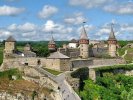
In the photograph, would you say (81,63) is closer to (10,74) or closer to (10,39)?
(10,39)

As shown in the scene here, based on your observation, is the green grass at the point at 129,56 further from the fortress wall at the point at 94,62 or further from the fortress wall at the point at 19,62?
the fortress wall at the point at 19,62

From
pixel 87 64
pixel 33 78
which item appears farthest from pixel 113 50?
pixel 33 78

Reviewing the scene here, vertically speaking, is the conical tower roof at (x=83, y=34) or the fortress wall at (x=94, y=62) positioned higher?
the conical tower roof at (x=83, y=34)

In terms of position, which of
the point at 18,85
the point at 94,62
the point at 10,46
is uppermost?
the point at 10,46

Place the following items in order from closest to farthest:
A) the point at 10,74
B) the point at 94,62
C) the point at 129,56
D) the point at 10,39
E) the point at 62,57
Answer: the point at 10,74, the point at 62,57, the point at 94,62, the point at 10,39, the point at 129,56

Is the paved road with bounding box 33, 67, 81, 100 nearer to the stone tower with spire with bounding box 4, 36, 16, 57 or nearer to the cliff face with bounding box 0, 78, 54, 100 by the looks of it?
the cliff face with bounding box 0, 78, 54, 100

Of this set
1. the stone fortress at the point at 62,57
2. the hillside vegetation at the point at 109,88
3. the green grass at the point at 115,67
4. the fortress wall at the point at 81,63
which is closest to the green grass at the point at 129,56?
the stone fortress at the point at 62,57

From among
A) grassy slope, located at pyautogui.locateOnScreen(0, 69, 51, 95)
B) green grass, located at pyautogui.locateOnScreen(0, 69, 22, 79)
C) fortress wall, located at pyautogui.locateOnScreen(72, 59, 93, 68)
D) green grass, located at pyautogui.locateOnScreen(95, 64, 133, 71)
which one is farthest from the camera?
green grass, located at pyautogui.locateOnScreen(95, 64, 133, 71)

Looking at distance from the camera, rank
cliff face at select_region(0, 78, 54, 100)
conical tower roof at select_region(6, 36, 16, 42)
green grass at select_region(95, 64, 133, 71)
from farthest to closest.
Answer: conical tower roof at select_region(6, 36, 16, 42) < green grass at select_region(95, 64, 133, 71) < cliff face at select_region(0, 78, 54, 100)

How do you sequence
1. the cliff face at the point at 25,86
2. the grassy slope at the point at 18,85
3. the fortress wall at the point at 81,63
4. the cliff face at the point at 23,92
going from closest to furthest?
the cliff face at the point at 23,92 → the cliff face at the point at 25,86 → the grassy slope at the point at 18,85 → the fortress wall at the point at 81,63

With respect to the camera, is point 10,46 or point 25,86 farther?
point 10,46

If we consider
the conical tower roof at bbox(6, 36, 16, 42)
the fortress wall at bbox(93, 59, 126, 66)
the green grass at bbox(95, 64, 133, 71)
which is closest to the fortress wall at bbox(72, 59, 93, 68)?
the fortress wall at bbox(93, 59, 126, 66)

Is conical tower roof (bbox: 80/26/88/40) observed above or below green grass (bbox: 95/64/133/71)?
above

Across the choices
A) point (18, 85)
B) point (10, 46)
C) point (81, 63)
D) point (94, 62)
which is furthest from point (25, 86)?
point (94, 62)
